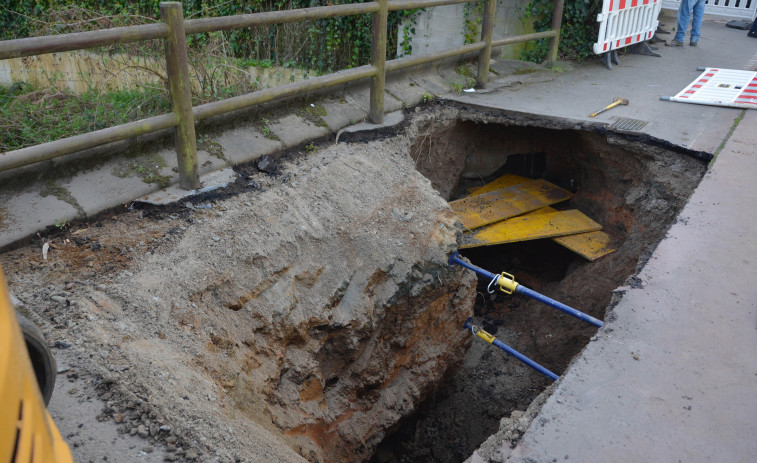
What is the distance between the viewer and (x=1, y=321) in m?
1.32

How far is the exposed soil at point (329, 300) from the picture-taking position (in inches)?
105

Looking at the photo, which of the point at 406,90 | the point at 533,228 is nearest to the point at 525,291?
the point at 533,228

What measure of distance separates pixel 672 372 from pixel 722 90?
543cm

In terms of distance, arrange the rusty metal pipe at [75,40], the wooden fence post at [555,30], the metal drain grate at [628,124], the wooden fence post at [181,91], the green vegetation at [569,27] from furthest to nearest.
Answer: the green vegetation at [569,27] → the wooden fence post at [555,30] → the metal drain grate at [628,124] → the wooden fence post at [181,91] → the rusty metal pipe at [75,40]

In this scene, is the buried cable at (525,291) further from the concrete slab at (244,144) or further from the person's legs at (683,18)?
the person's legs at (683,18)

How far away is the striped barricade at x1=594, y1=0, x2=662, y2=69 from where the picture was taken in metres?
7.33

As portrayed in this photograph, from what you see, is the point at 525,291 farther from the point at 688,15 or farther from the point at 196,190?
the point at 688,15

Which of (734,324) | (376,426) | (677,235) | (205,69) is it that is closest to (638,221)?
(677,235)

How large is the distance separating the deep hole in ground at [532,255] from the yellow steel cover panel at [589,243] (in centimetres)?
9

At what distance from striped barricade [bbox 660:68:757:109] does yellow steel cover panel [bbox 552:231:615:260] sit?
1977 millimetres

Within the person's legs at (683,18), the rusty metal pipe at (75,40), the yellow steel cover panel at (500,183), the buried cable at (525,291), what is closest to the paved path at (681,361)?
the buried cable at (525,291)

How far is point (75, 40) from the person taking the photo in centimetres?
316

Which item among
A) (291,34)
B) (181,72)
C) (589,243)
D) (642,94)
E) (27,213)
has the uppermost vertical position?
(181,72)

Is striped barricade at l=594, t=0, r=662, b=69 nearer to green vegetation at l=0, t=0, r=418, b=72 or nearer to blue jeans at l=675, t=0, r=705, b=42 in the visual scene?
blue jeans at l=675, t=0, r=705, b=42
